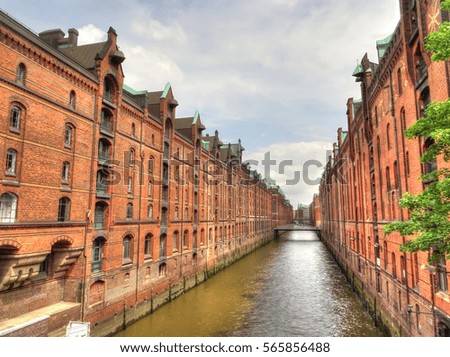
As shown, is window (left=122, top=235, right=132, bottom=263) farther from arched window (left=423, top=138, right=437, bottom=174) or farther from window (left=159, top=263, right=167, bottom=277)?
arched window (left=423, top=138, right=437, bottom=174)

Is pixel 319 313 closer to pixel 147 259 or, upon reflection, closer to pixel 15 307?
pixel 147 259

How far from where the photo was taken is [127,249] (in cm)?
2156

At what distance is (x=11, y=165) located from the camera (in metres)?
13.5

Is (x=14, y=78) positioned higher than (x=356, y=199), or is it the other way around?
(x=14, y=78)

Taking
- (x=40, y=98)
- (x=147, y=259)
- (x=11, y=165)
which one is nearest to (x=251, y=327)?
(x=147, y=259)

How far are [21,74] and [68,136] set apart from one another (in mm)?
3721

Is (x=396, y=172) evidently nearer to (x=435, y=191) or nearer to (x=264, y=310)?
(x=435, y=191)

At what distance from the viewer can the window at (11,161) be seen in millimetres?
13306

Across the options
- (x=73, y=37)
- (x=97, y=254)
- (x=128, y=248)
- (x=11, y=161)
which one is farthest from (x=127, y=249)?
(x=73, y=37)

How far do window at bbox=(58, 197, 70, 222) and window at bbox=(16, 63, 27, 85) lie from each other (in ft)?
19.6

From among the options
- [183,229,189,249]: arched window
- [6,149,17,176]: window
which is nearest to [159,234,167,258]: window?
[183,229,189,249]: arched window

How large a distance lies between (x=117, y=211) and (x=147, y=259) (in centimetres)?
531

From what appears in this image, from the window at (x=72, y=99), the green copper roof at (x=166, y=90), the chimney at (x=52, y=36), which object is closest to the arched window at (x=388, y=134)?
the green copper roof at (x=166, y=90)
